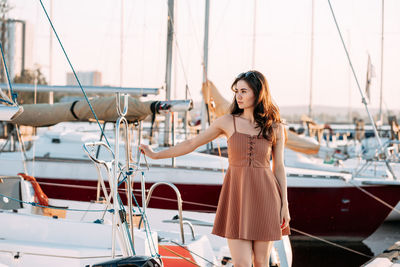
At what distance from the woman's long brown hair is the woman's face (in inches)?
0.7

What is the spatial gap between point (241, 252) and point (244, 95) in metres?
0.89

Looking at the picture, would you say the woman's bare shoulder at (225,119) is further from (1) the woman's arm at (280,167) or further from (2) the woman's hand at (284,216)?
(2) the woman's hand at (284,216)

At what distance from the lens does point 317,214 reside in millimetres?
9688

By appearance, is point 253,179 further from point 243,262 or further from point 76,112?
point 76,112

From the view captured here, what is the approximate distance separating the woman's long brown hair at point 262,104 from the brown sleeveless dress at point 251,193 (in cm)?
6

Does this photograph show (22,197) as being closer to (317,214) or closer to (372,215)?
(317,214)

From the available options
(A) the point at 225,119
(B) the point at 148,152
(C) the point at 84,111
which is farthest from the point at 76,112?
(A) the point at 225,119

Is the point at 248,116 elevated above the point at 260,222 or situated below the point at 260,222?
above

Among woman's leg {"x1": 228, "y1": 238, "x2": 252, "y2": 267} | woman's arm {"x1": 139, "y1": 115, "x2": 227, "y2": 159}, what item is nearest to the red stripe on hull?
woman's arm {"x1": 139, "y1": 115, "x2": 227, "y2": 159}

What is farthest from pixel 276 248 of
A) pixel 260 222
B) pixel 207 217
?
pixel 260 222

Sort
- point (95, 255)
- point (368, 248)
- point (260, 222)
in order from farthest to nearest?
1. point (368, 248)
2. point (95, 255)
3. point (260, 222)

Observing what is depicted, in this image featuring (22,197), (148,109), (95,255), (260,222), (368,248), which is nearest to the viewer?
(260,222)

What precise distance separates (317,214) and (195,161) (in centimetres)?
233

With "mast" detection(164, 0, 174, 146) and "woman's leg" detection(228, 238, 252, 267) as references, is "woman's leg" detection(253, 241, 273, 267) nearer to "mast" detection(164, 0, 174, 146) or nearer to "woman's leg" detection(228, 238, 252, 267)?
"woman's leg" detection(228, 238, 252, 267)
